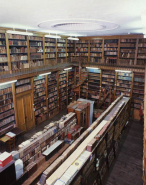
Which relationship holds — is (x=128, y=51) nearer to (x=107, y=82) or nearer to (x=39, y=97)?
(x=107, y=82)

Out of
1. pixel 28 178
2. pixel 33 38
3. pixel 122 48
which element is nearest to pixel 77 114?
pixel 28 178

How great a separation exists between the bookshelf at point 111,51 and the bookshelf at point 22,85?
18.2 feet

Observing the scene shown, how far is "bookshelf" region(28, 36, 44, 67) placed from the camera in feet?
27.3

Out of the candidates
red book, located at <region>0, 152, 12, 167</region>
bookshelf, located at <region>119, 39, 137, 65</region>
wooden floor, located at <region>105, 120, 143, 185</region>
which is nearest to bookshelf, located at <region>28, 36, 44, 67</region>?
bookshelf, located at <region>119, 39, 137, 65</region>

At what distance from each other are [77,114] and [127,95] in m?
4.58

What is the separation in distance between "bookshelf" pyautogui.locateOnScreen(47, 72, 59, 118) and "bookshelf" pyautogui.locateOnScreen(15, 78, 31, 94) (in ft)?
5.89

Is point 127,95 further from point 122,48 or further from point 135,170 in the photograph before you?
point 135,170

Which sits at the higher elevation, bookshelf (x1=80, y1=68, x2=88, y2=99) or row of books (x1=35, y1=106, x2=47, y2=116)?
bookshelf (x1=80, y1=68, x2=88, y2=99)

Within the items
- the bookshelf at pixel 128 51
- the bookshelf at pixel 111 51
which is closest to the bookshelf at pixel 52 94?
the bookshelf at pixel 111 51

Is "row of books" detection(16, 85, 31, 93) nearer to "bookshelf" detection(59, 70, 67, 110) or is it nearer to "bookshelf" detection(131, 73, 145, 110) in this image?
"bookshelf" detection(59, 70, 67, 110)

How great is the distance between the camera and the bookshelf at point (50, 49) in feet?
31.1

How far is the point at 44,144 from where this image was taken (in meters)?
5.33

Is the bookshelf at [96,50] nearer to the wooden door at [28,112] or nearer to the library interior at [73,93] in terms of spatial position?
the library interior at [73,93]

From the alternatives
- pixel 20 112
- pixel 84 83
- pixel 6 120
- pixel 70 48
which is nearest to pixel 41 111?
pixel 20 112
